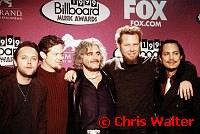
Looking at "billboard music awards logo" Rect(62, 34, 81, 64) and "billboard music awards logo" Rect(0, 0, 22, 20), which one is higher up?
"billboard music awards logo" Rect(0, 0, 22, 20)

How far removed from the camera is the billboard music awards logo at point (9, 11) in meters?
3.69

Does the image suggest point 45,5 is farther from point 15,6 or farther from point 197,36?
point 197,36

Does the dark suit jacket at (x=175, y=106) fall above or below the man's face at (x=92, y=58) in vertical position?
below

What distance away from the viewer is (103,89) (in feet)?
10.2

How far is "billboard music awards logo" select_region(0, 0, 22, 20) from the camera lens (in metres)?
3.69

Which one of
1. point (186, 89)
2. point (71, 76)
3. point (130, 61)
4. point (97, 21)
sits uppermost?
point (97, 21)

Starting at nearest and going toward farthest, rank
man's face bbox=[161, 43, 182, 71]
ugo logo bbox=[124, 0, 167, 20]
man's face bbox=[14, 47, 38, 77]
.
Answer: man's face bbox=[14, 47, 38, 77] → man's face bbox=[161, 43, 182, 71] → ugo logo bbox=[124, 0, 167, 20]

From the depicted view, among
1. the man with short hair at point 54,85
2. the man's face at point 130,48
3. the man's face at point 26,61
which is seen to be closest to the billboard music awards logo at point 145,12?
the man's face at point 130,48

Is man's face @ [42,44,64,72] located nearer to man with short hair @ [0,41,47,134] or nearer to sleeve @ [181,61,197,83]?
man with short hair @ [0,41,47,134]

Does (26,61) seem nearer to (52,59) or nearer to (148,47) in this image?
(52,59)

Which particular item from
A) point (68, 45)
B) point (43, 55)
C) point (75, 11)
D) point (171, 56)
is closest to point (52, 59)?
point (43, 55)

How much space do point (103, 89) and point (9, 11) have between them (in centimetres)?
163

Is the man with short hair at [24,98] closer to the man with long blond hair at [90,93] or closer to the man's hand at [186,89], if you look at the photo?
the man with long blond hair at [90,93]

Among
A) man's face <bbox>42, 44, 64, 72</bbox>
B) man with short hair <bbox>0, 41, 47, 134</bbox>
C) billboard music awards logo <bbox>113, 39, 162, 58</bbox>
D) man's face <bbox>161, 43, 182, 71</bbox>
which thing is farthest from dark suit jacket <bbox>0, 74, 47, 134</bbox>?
billboard music awards logo <bbox>113, 39, 162, 58</bbox>
